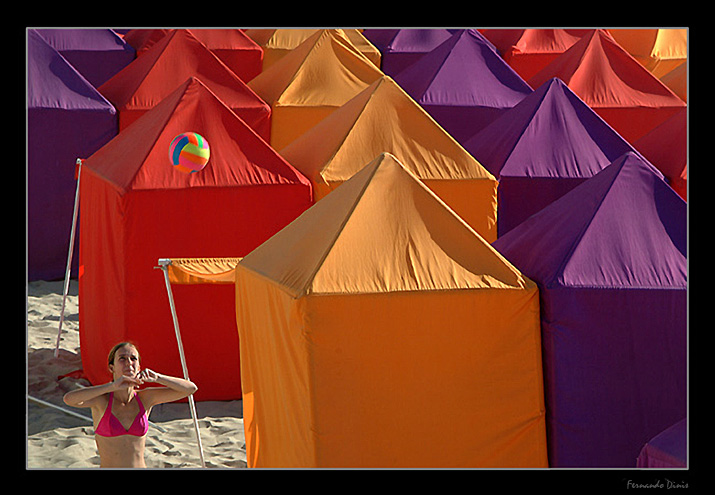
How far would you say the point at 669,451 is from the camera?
14.1ft

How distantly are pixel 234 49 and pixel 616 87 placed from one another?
238 inches

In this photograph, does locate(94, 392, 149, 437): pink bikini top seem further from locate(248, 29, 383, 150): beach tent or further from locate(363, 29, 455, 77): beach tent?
locate(363, 29, 455, 77): beach tent

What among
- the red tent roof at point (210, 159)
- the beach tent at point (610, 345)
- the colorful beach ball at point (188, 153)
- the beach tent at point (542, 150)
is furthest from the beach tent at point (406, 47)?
the beach tent at point (610, 345)

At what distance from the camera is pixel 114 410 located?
489cm

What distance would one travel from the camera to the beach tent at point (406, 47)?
17719 millimetres

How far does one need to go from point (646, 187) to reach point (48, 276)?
868 centimetres

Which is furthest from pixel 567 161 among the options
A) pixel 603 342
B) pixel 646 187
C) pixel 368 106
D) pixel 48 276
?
pixel 48 276

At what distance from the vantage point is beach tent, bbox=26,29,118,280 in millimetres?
12484

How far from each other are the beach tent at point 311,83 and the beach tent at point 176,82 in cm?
23

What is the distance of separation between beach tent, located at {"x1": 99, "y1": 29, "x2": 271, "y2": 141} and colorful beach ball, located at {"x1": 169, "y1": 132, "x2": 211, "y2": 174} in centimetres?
411

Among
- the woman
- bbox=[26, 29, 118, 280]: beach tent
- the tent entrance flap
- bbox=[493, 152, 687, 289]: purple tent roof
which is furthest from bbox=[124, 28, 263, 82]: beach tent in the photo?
the woman

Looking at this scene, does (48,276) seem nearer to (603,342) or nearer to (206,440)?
(206,440)

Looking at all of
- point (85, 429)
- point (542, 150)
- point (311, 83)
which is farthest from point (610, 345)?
point (311, 83)

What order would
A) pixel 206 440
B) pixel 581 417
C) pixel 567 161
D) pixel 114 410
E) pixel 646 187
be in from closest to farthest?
1. pixel 114 410
2. pixel 581 417
3. pixel 646 187
4. pixel 206 440
5. pixel 567 161
